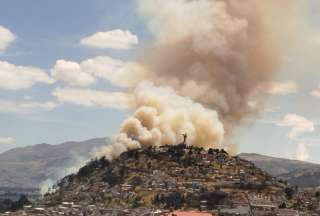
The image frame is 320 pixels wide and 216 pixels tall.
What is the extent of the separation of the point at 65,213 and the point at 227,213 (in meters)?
54.5

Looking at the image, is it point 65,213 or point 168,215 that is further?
point 65,213

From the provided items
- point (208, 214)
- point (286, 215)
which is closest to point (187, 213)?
point (208, 214)

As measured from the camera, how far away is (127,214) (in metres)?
198

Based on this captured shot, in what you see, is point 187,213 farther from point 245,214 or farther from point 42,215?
point 42,215

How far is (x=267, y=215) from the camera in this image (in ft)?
653

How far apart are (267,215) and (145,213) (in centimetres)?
4095

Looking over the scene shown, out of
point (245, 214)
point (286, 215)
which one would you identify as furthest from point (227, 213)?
point (286, 215)

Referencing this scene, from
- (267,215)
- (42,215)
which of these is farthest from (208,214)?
(42,215)

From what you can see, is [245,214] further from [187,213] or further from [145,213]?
[145,213]

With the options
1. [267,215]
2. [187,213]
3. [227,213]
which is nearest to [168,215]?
[187,213]

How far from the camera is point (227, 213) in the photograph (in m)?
199

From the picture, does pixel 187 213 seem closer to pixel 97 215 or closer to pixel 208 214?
pixel 208 214

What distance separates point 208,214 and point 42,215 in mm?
54721

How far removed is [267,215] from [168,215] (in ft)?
116
